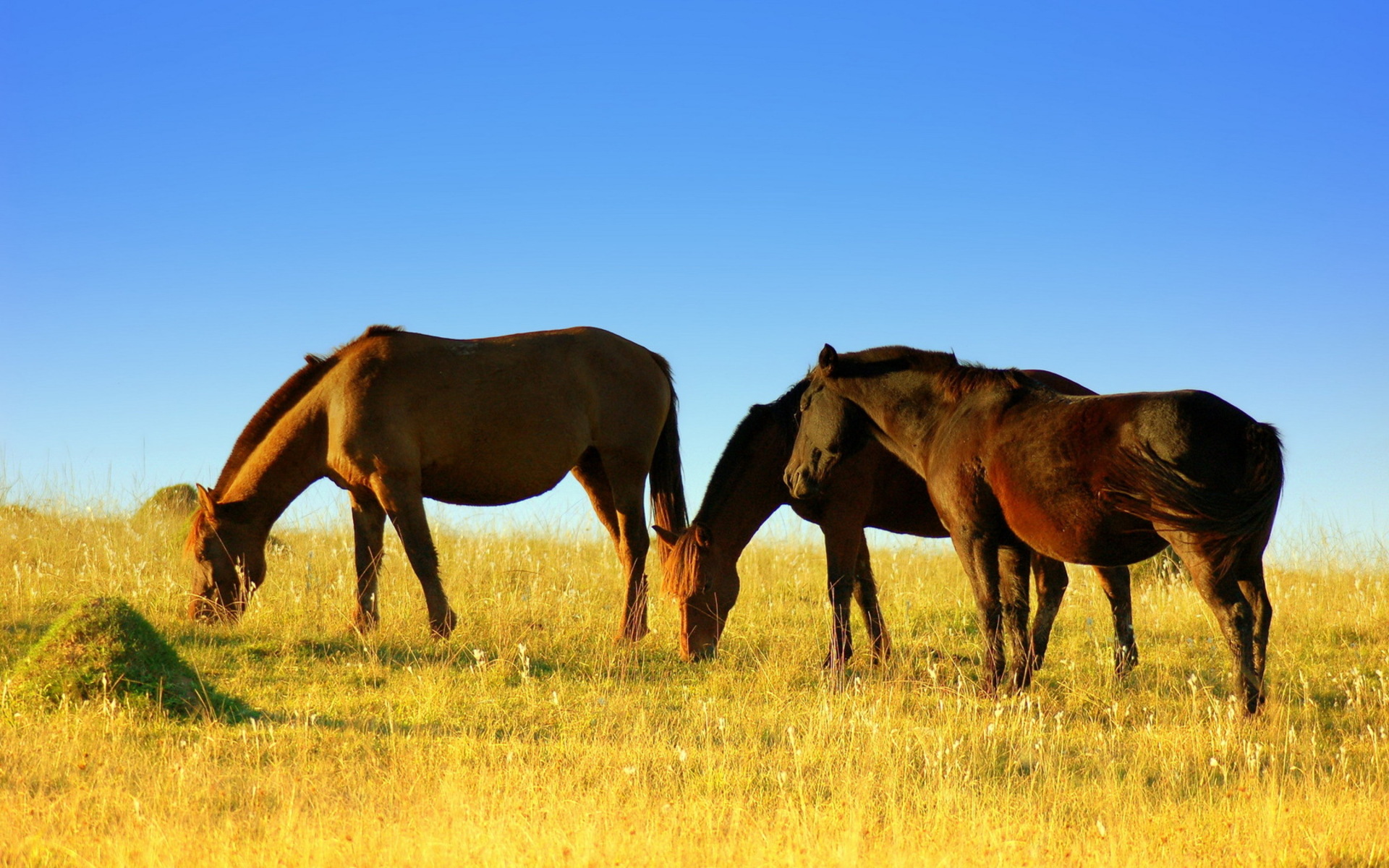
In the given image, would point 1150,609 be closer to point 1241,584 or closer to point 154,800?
point 1241,584

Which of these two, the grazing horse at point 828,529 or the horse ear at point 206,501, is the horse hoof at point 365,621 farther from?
the grazing horse at point 828,529

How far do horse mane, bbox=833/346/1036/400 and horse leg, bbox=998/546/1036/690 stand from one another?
3.52ft

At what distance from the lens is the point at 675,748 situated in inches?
226

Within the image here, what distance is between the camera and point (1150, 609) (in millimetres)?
10789

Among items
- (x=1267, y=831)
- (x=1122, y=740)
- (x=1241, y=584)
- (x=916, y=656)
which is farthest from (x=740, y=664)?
(x=1267, y=831)

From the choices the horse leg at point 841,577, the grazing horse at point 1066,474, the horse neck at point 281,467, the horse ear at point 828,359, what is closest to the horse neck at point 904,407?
the grazing horse at point 1066,474

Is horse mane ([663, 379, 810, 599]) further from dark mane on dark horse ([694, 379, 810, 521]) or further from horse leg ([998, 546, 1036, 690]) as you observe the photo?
horse leg ([998, 546, 1036, 690])

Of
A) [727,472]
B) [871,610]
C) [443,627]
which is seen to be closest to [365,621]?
[443,627]

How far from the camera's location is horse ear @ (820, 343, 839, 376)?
783 cm

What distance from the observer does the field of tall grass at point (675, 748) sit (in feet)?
14.0

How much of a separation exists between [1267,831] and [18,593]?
31.6 feet

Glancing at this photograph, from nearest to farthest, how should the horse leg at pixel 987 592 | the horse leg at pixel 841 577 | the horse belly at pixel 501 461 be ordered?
the horse leg at pixel 987 592, the horse leg at pixel 841 577, the horse belly at pixel 501 461

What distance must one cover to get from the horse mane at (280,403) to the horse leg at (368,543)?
3.21 feet

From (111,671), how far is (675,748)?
3.24 m
